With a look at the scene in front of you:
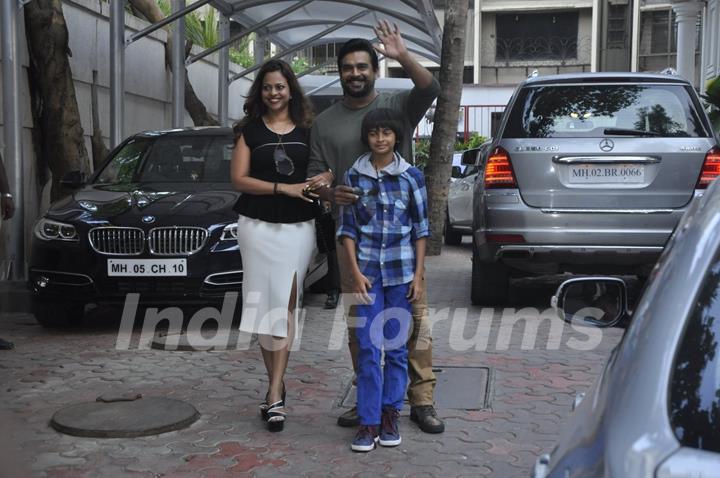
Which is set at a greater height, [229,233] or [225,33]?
[225,33]

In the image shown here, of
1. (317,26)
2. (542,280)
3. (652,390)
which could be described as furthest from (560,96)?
(317,26)

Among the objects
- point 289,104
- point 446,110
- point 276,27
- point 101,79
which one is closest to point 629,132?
point 289,104

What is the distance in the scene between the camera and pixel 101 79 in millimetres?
13617

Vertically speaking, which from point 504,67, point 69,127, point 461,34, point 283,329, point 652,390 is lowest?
point 283,329

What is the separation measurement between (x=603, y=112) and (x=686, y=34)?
18.0 metres

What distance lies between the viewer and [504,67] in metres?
48.0

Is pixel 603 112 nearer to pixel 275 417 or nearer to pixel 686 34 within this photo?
pixel 275 417

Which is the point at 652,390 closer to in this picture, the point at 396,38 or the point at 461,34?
the point at 396,38

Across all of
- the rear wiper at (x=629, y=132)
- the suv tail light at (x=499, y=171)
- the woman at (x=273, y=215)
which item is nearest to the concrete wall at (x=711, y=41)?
the rear wiper at (x=629, y=132)

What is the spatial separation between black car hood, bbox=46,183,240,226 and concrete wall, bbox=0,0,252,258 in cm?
145

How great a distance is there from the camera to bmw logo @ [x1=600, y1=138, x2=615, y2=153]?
25.6ft

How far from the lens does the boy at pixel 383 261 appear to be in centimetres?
478

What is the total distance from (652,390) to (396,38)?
3.44 m

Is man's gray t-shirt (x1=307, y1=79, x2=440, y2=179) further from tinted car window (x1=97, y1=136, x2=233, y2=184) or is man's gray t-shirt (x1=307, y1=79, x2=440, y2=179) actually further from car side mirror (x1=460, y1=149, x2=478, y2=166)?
car side mirror (x1=460, y1=149, x2=478, y2=166)
